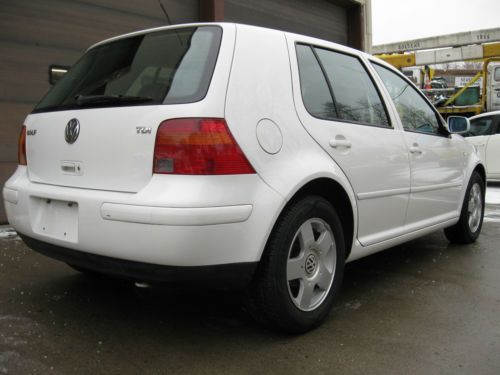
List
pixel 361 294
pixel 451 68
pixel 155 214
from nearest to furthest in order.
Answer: pixel 155 214
pixel 361 294
pixel 451 68

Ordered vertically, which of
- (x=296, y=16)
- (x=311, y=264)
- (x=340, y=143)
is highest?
(x=296, y=16)

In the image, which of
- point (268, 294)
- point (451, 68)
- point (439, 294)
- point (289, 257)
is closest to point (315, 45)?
point (289, 257)

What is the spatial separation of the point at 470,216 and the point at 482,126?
632cm

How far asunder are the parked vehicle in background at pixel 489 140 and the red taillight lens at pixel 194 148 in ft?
28.2

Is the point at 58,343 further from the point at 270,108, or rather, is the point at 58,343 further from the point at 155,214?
the point at 270,108

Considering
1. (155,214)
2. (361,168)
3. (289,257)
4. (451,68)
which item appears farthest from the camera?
(451,68)

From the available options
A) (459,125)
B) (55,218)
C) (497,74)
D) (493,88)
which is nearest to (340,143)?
(55,218)

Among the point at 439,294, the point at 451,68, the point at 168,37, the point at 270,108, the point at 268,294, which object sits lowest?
the point at 439,294

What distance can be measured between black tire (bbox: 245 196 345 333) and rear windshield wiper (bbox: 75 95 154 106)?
0.87 metres

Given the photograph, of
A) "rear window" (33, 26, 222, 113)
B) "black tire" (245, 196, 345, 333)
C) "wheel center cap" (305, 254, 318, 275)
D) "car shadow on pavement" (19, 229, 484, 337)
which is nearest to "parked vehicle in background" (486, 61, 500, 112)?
"car shadow on pavement" (19, 229, 484, 337)

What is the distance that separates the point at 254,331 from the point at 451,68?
75.2 feet

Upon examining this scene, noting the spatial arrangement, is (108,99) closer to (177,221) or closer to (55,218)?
(55,218)

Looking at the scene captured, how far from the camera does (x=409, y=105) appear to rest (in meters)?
3.98

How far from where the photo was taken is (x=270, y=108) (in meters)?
2.52
